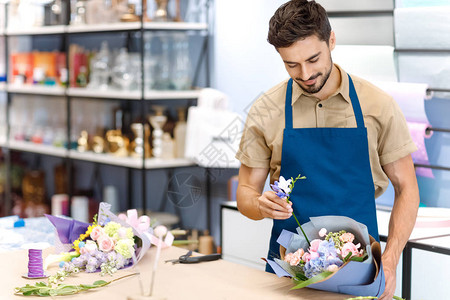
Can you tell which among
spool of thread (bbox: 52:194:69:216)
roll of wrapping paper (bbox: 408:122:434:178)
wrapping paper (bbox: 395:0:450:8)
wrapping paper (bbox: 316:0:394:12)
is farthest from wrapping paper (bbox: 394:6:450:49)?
spool of thread (bbox: 52:194:69:216)

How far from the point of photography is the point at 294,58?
219 centimetres

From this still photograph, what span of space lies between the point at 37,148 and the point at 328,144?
12.6ft

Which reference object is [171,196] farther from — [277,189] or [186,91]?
[277,189]

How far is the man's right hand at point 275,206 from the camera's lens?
195cm

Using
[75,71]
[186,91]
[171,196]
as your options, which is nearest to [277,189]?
[186,91]

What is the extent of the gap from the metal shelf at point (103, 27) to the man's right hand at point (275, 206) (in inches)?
108

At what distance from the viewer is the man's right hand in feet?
6.38

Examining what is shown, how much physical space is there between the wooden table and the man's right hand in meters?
0.18

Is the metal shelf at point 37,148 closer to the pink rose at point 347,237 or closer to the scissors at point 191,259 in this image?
the scissors at point 191,259

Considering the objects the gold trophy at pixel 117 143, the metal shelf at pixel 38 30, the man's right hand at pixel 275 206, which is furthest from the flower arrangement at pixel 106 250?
the metal shelf at pixel 38 30

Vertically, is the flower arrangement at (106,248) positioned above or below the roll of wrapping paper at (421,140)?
below

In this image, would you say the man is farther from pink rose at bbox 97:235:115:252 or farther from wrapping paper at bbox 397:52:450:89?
wrapping paper at bbox 397:52:450:89

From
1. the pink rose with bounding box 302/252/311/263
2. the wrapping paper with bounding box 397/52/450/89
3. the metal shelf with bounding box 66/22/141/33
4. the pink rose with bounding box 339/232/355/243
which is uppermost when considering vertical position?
the metal shelf with bounding box 66/22/141/33

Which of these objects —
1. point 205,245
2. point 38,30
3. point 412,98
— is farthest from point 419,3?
point 38,30
